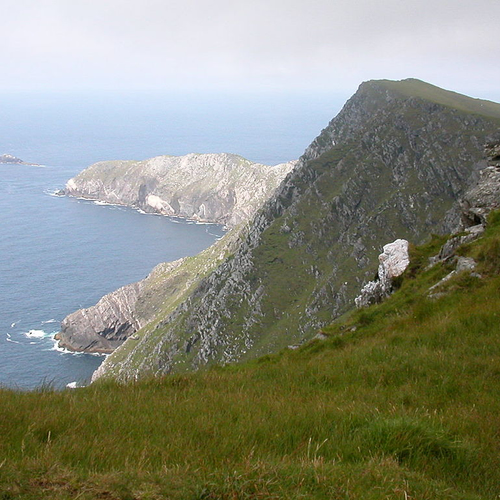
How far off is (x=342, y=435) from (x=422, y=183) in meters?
157

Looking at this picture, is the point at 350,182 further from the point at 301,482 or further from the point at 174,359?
the point at 301,482

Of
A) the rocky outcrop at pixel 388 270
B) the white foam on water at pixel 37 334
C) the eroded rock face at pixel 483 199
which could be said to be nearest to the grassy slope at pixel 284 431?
the rocky outcrop at pixel 388 270

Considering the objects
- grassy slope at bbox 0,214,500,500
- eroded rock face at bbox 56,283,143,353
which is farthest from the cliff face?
grassy slope at bbox 0,214,500,500

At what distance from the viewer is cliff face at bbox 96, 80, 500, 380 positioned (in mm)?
133625

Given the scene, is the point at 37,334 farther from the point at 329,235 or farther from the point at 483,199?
the point at 483,199

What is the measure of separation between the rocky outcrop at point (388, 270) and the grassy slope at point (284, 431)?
12.5m

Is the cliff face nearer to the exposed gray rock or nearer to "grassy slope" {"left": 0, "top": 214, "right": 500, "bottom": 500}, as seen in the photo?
the exposed gray rock

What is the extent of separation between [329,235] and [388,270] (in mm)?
135546

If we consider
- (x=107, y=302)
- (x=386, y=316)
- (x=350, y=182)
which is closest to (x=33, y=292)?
(x=107, y=302)

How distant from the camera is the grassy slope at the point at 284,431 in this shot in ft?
17.2

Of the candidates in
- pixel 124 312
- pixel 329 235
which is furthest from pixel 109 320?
pixel 329 235

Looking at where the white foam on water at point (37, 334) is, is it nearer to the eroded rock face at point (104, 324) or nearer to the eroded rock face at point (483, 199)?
the eroded rock face at point (104, 324)

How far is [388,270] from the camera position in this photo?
26.0 metres

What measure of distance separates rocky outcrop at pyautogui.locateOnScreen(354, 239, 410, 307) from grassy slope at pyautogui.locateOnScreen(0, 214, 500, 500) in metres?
12.5
